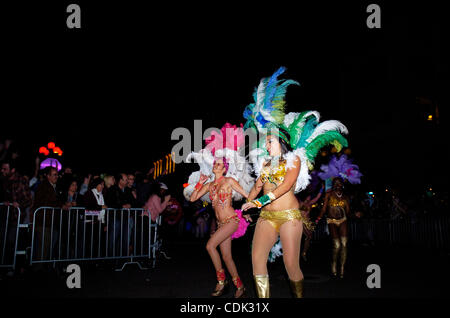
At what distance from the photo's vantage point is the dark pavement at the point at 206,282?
529cm

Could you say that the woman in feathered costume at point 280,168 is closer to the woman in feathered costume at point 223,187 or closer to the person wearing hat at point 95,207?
the woman in feathered costume at point 223,187

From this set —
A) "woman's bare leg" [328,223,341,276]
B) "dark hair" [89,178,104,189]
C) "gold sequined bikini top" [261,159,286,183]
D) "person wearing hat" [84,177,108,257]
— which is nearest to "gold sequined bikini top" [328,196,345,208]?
"woman's bare leg" [328,223,341,276]

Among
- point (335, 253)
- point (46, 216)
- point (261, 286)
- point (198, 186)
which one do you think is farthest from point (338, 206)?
point (46, 216)

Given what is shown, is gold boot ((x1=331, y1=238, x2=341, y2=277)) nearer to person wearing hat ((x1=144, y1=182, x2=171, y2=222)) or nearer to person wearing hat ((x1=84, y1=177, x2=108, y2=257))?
person wearing hat ((x1=144, y1=182, x2=171, y2=222))

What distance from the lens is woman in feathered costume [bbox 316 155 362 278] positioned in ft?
22.5

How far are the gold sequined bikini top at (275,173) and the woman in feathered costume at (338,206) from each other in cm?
303

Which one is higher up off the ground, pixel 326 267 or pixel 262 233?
pixel 262 233

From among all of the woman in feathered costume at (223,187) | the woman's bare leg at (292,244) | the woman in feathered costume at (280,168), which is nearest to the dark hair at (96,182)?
the woman in feathered costume at (223,187)

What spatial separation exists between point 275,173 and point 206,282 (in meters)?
3.14

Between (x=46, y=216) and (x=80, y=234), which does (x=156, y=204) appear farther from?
(x=46, y=216)

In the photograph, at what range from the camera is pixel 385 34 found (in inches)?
920
